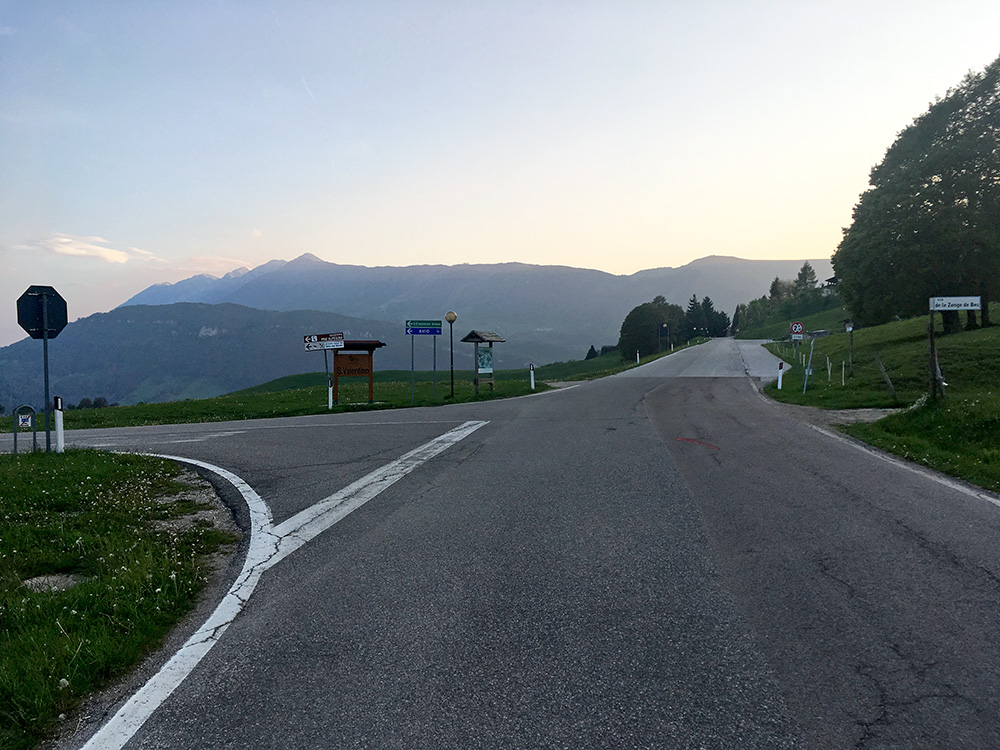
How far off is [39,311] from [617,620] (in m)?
12.8

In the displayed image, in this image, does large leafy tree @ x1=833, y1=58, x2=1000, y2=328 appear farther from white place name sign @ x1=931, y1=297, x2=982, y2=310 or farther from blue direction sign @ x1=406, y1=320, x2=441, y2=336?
blue direction sign @ x1=406, y1=320, x2=441, y2=336

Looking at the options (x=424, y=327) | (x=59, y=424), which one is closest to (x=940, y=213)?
(x=424, y=327)

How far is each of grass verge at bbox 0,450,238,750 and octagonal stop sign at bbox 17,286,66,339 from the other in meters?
4.04

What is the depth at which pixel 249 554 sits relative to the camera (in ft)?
17.4

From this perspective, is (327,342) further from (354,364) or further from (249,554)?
(249,554)

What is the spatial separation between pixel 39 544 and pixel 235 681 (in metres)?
3.83

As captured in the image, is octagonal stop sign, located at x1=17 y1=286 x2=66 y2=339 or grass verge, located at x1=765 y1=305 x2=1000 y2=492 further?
octagonal stop sign, located at x1=17 y1=286 x2=66 y2=339

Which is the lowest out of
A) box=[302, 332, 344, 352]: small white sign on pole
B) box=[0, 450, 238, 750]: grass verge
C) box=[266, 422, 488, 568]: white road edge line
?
box=[266, 422, 488, 568]: white road edge line

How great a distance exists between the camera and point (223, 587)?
15.0 feet

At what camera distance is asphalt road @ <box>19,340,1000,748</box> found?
276 cm

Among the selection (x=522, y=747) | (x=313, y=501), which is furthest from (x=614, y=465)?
(x=522, y=747)

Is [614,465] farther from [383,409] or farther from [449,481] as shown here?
[383,409]

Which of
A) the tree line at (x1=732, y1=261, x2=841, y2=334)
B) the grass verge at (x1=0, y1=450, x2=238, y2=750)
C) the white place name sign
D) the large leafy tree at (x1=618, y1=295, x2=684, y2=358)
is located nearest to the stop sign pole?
the grass verge at (x1=0, y1=450, x2=238, y2=750)

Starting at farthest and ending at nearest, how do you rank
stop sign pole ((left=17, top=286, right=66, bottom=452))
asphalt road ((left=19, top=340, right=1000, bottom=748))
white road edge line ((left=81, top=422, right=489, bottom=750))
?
stop sign pole ((left=17, top=286, right=66, bottom=452)) < white road edge line ((left=81, top=422, right=489, bottom=750)) < asphalt road ((left=19, top=340, right=1000, bottom=748))
